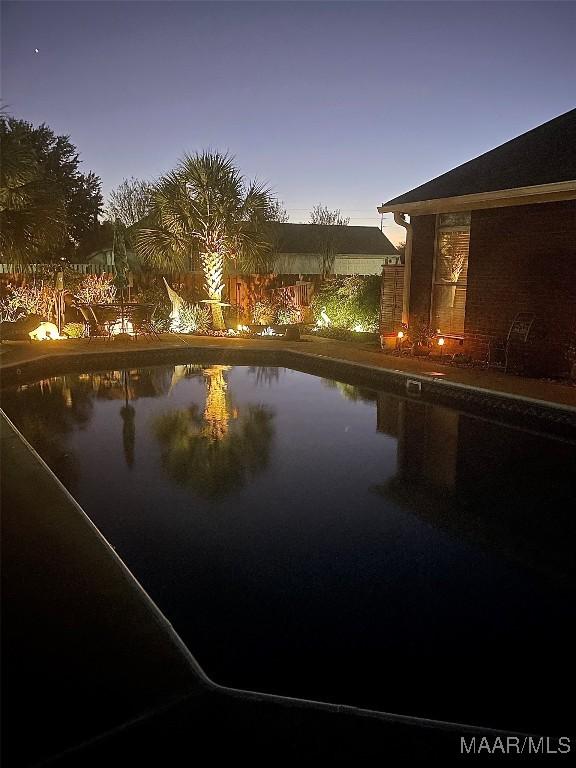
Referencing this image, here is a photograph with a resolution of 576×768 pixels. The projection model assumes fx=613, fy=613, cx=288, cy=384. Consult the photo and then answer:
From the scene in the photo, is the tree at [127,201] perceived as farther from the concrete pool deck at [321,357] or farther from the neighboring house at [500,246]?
the neighboring house at [500,246]

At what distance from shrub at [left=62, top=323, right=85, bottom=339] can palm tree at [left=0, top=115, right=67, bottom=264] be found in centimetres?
409

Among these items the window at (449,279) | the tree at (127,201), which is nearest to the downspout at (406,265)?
the window at (449,279)

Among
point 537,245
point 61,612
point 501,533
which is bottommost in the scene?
point 501,533

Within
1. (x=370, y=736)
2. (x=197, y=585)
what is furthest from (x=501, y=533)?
(x=370, y=736)

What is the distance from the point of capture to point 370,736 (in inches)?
82.7

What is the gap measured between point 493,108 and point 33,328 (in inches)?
514

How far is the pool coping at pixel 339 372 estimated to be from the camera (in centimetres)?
772

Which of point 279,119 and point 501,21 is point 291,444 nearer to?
point 501,21

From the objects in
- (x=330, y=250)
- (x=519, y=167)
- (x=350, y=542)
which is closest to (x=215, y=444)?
(x=350, y=542)

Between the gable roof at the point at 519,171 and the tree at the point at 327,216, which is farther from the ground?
the tree at the point at 327,216

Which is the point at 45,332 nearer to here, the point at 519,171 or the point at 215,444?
the point at 215,444

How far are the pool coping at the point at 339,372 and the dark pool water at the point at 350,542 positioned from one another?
0.48 m

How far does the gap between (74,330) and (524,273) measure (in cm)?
1036

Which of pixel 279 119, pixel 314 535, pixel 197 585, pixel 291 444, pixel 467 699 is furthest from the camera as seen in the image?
A: pixel 279 119
